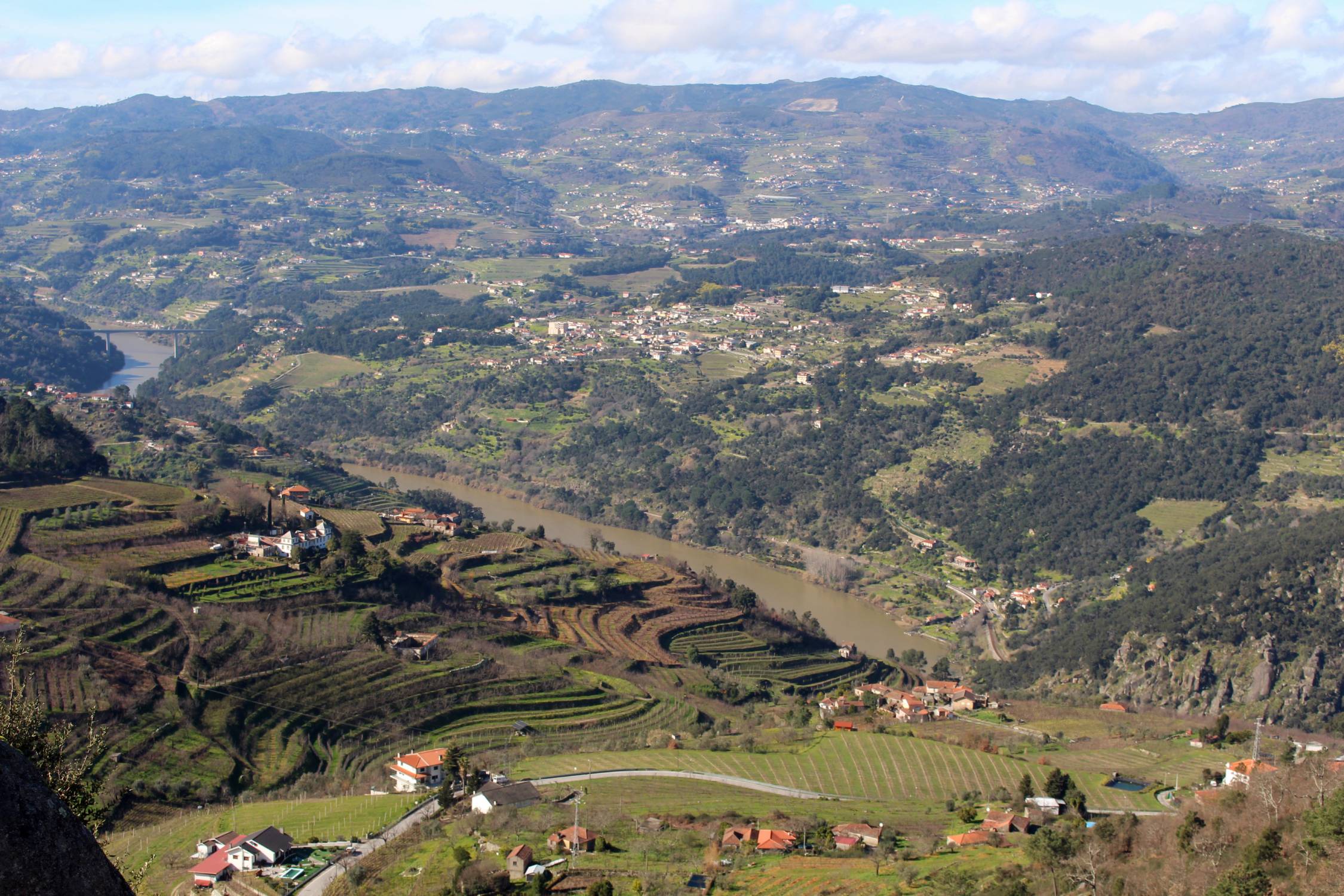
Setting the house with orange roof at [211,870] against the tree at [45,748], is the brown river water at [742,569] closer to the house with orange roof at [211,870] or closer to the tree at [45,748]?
the house with orange roof at [211,870]

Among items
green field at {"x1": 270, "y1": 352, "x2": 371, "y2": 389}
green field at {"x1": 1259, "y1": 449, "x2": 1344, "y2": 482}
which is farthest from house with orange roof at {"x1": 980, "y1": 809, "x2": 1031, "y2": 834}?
green field at {"x1": 270, "y1": 352, "x2": 371, "y2": 389}

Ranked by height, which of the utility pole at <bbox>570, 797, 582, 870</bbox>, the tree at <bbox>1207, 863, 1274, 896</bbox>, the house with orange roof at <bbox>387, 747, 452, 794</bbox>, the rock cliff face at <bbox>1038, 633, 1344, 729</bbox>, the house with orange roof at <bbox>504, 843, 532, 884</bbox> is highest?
the tree at <bbox>1207, 863, 1274, 896</bbox>

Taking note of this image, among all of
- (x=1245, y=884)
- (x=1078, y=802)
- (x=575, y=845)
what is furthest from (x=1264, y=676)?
(x=1245, y=884)

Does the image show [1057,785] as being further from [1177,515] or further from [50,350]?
[50,350]

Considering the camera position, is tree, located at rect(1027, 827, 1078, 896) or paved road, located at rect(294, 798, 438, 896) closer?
tree, located at rect(1027, 827, 1078, 896)

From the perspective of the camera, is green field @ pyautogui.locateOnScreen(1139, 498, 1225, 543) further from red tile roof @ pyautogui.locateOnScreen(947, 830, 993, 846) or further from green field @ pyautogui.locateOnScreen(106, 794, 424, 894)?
green field @ pyautogui.locateOnScreen(106, 794, 424, 894)

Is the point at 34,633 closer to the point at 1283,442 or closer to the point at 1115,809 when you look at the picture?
the point at 1115,809

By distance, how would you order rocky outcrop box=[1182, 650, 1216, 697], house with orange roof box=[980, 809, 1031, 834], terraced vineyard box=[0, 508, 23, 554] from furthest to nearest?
rocky outcrop box=[1182, 650, 1216, 697] → terraced vineyard box=[0, 508, 23, 554] → house with orange roof box=[980, 809, 1031, 834]
